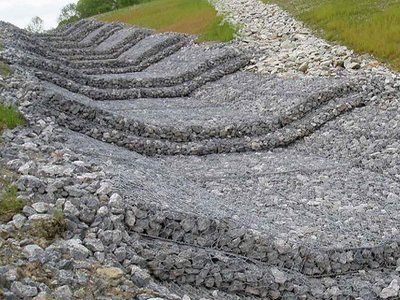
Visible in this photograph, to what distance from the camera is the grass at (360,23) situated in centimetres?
1889

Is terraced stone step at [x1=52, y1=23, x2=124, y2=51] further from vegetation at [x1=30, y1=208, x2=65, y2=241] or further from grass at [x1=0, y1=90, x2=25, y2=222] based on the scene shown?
vegetation at [x1=30, y1=208, x2=65, y2=241]

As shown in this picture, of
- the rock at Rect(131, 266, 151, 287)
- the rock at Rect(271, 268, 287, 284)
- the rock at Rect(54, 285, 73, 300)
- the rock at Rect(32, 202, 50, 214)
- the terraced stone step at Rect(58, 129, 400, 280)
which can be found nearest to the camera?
the rock at Rect(54, 285, 73, 300)

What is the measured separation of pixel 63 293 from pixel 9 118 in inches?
282

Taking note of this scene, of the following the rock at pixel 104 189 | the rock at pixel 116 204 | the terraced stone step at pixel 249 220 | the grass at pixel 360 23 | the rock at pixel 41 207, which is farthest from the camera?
the grass at pixel 360 23

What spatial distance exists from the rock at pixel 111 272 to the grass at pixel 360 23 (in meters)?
14.9

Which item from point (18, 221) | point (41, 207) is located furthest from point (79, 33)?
point (18, 221)

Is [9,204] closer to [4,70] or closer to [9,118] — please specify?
[9,118]

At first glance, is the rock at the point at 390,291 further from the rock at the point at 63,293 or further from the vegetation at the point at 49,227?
the vegetation at the point at 49,227

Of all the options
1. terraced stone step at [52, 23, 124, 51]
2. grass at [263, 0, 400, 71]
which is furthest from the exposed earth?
terraced stone step at [52, 23, 124, 51]

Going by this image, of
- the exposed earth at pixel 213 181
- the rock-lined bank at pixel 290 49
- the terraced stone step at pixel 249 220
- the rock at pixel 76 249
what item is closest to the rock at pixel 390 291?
the exposed earth at pixel 213 181

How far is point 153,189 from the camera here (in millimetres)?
8766

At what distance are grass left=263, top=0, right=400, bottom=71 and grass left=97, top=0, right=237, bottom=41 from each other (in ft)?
16.4

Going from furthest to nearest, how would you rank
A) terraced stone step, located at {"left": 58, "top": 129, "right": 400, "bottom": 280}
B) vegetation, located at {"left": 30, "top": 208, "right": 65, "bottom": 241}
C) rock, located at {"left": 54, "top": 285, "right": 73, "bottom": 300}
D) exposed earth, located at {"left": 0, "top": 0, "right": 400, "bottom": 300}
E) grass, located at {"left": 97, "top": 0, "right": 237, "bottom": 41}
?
grass, located at {"left": 97, "top": 0, "right": 237, "bottom": 41}
terraced stone step, located at {"left": 58, "top": 129, "right": 400, "bottom": 280}
exposed earth, located at {"left": 0, "top": 0, "right": 400, "bottom": 300}
vegetation, located at {"left": 30, "top": 208, "right": 65, "bottom": 241}
rock, located at {"left": 54, "top": 285, "right": 73, "bottom": 300}

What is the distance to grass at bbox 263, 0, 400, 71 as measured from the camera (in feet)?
62.0
